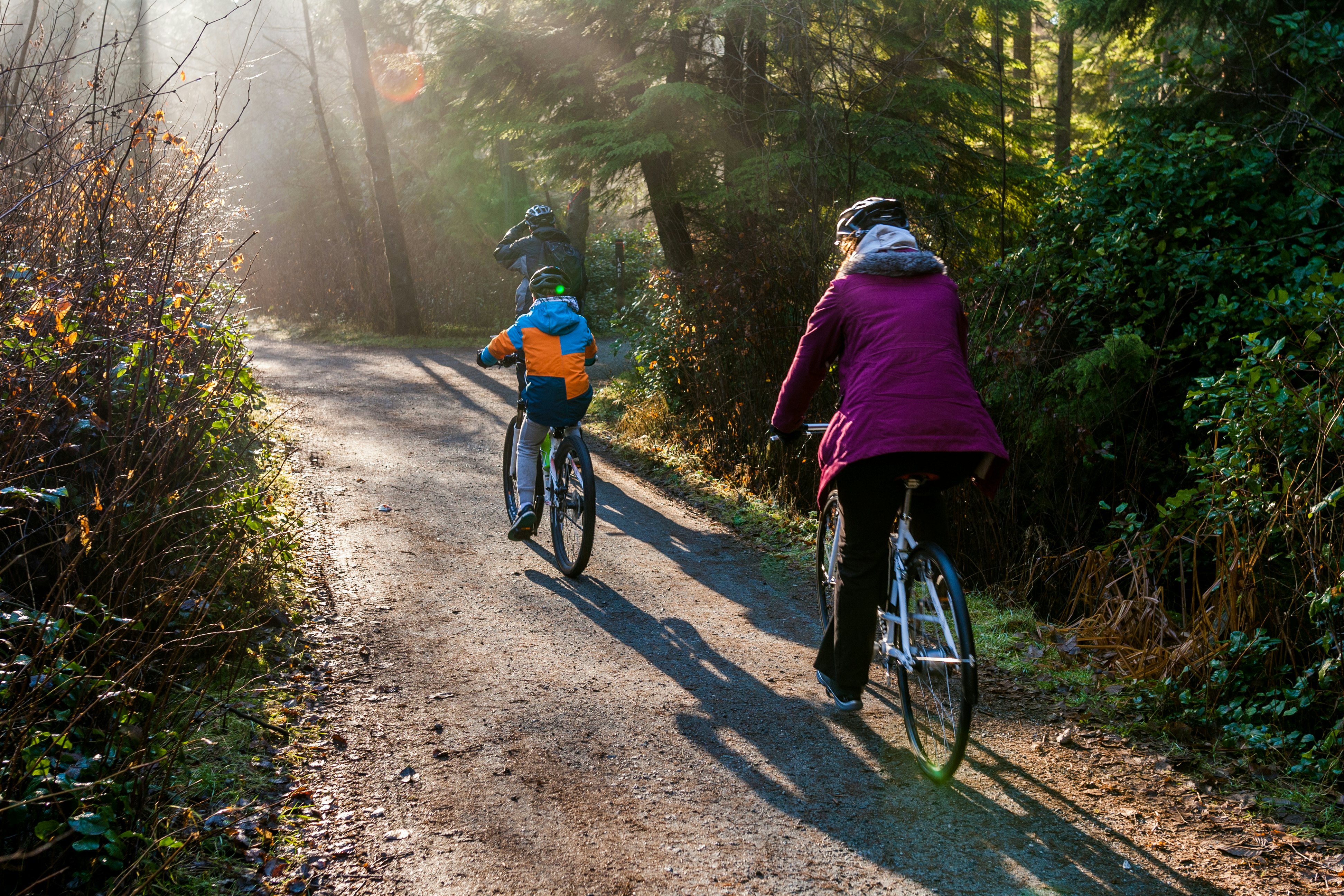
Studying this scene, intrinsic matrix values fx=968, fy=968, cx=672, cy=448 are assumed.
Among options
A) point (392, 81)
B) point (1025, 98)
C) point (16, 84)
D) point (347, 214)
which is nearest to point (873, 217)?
point (16, 84)

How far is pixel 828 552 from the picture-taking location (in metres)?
4.91

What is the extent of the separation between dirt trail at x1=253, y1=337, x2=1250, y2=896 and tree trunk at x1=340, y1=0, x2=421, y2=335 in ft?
49.6

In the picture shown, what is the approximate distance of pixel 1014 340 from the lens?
273 inches

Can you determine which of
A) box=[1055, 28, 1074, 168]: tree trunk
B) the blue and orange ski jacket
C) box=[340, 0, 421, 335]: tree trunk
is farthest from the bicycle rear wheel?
box=[340, 0, 421, 335]: tree trunk

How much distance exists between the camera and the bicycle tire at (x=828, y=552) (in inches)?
187

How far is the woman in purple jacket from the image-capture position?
3.76 m

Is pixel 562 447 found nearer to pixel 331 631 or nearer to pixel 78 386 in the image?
pixel 331 631

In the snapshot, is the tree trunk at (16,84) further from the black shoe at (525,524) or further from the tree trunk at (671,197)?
the tree trunk at (671,197)

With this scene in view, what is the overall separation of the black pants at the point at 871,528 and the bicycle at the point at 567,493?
243 cm

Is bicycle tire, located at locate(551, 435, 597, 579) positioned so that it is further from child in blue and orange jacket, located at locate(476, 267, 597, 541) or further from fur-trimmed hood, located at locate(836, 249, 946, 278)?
fur-trimmed hood, located at locate(836, 249, 946, 278)

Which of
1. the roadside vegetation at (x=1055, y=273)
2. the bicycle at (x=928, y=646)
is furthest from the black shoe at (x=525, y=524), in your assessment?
the bicycle at (x=928, y=646)

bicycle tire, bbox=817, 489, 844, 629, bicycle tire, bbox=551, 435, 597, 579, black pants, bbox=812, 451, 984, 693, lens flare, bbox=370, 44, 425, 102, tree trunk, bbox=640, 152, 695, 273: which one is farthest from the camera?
lens flare, bbox=370, 44, 425, 102

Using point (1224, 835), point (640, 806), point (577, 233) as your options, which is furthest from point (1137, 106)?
point (577, 233)

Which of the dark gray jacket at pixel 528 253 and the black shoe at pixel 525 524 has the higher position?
the dark gray jacket at pixel 528 253
